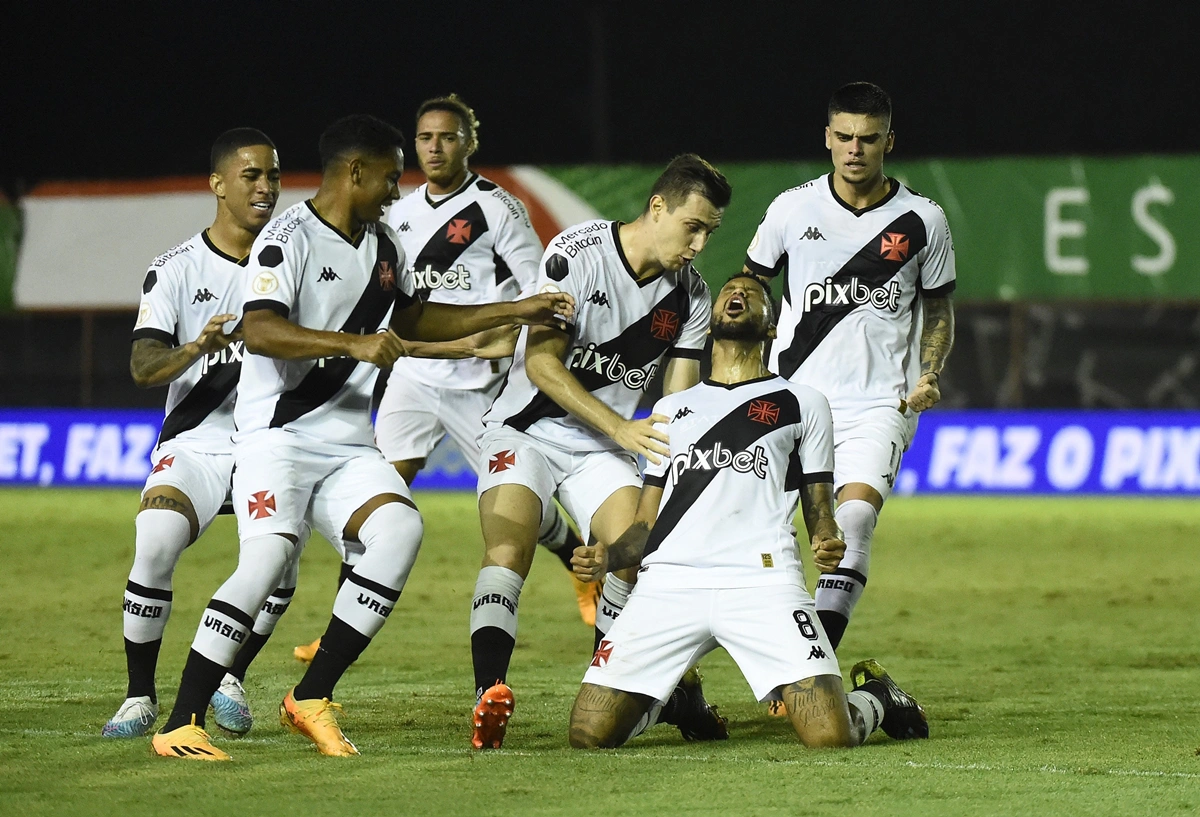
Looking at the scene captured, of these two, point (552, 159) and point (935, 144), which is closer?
point (935, 144)

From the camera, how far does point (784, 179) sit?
20.2 metres

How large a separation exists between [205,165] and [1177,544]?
2000 centimetres

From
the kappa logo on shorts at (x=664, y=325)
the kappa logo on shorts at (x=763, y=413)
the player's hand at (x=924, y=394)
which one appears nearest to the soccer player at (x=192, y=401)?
the kappa logo on shorts at (x=664, y=325)

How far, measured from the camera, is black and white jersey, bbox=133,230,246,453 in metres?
6.64

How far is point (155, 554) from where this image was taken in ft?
20.7

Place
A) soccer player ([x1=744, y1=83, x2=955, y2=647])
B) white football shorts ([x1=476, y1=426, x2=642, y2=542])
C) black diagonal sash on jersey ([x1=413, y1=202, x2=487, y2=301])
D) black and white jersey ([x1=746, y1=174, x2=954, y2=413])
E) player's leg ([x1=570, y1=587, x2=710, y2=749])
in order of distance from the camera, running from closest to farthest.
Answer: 1. player's leg ([x1=570, y1=587, x2=710, y2=749])
2. white football shorts ([x1=476, y1=426, x2=642, y2=542])
3. soccer player ([x1=744, y1=83, x2=955, y2=647])
4. black and white jersey ([x1=746, y1=174, x2=954, y2=413])
5. black diagonal sash on jersey ([x1=413, y1=202, x2=487, y2=301])

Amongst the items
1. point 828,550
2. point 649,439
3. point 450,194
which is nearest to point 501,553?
point 649,439

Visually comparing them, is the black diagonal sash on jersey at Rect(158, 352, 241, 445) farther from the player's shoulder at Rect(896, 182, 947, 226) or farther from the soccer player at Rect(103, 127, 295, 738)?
the player's shoulder at Rect(896, 182, 947, 226)

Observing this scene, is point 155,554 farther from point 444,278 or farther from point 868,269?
point 444,278

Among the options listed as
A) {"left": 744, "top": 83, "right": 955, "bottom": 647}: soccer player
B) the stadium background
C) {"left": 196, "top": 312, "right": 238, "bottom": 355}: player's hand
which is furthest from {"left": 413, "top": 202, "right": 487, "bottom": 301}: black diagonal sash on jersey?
{"left": 196, "top": 312, "right": 238, "bottom": 355}: player's hand

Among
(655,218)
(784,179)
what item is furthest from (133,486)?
(655,218)

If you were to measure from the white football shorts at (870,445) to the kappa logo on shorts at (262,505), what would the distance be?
2.40m

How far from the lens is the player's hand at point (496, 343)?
25.2 feet

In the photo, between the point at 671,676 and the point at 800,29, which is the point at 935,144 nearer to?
the point at 800,29
